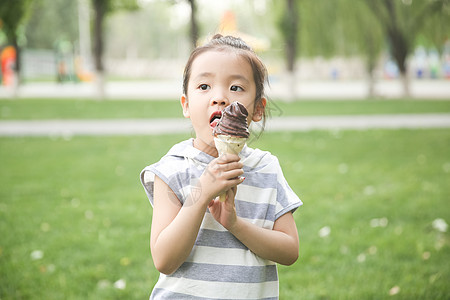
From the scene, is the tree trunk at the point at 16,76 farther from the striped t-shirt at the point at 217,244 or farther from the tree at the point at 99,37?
the striped t-shirt at the point at 217,244

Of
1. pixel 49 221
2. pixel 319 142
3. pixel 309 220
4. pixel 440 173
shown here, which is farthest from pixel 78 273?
pixel 319 142

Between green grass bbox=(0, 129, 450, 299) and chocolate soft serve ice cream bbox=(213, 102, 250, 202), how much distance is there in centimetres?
212

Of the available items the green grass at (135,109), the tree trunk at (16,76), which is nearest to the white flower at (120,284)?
the green grass at (135,109)

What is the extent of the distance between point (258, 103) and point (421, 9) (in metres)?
19.3

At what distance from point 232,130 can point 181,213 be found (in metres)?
0.31

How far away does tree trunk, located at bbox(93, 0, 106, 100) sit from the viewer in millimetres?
19000

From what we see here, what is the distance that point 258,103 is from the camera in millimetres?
1594

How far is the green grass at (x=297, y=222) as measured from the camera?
3.36 meters

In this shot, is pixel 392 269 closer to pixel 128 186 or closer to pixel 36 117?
pixel 128 186

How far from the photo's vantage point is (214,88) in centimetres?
148

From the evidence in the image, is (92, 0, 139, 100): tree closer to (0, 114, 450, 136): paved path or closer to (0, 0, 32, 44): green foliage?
(0, 0, 32, 44): green foliage

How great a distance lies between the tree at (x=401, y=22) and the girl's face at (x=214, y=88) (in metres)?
19.0

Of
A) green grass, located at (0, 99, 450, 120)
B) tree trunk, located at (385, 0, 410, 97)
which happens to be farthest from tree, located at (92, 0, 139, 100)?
tree trunk, located at (385, 0, 410, 97)

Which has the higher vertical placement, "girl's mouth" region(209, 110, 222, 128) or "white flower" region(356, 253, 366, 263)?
"girl's mouth" region(209, 110, 222, 128)
